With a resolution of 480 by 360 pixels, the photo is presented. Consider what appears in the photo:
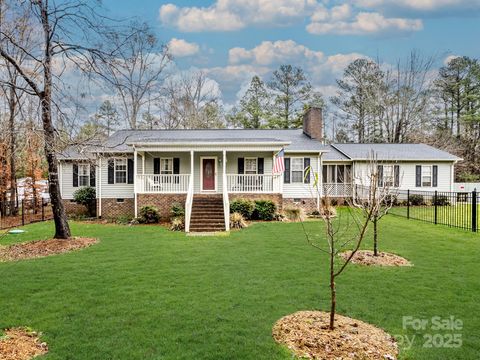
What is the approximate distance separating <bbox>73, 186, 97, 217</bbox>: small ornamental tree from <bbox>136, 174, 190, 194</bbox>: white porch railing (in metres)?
3.66

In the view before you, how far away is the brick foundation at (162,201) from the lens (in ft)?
52.1

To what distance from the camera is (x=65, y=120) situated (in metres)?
9.57

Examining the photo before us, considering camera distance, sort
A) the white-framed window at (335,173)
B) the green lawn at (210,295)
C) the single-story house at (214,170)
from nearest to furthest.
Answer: the green lawn at (210,295) → the single-story house at (214,170) → the white-framed window at (335,173)

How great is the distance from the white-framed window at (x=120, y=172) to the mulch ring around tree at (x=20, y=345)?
1396 cm

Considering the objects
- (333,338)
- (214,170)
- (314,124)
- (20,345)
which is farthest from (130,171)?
(333,338)

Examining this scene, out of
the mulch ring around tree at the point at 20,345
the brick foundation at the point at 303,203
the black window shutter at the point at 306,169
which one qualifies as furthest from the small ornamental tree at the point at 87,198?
the mulch ring around tree at the point at 20,345

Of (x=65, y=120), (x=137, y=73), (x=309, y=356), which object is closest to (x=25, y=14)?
(x=65, y=120)

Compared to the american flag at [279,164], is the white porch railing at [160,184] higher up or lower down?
lower down

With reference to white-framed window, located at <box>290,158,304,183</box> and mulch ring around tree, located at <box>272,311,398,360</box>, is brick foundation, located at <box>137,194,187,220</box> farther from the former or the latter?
mulch ring around tree, located at <box>272,311,398,360</box>

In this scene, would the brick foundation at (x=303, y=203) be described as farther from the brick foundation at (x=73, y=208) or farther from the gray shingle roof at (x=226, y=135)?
the brick foundation at (x=73, y=208)

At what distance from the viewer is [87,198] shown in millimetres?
17656

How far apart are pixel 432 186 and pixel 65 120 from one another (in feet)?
73.4

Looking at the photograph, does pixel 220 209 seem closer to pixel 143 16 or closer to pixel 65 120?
pixel 65 120

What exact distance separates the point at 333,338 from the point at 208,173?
14394 mm
